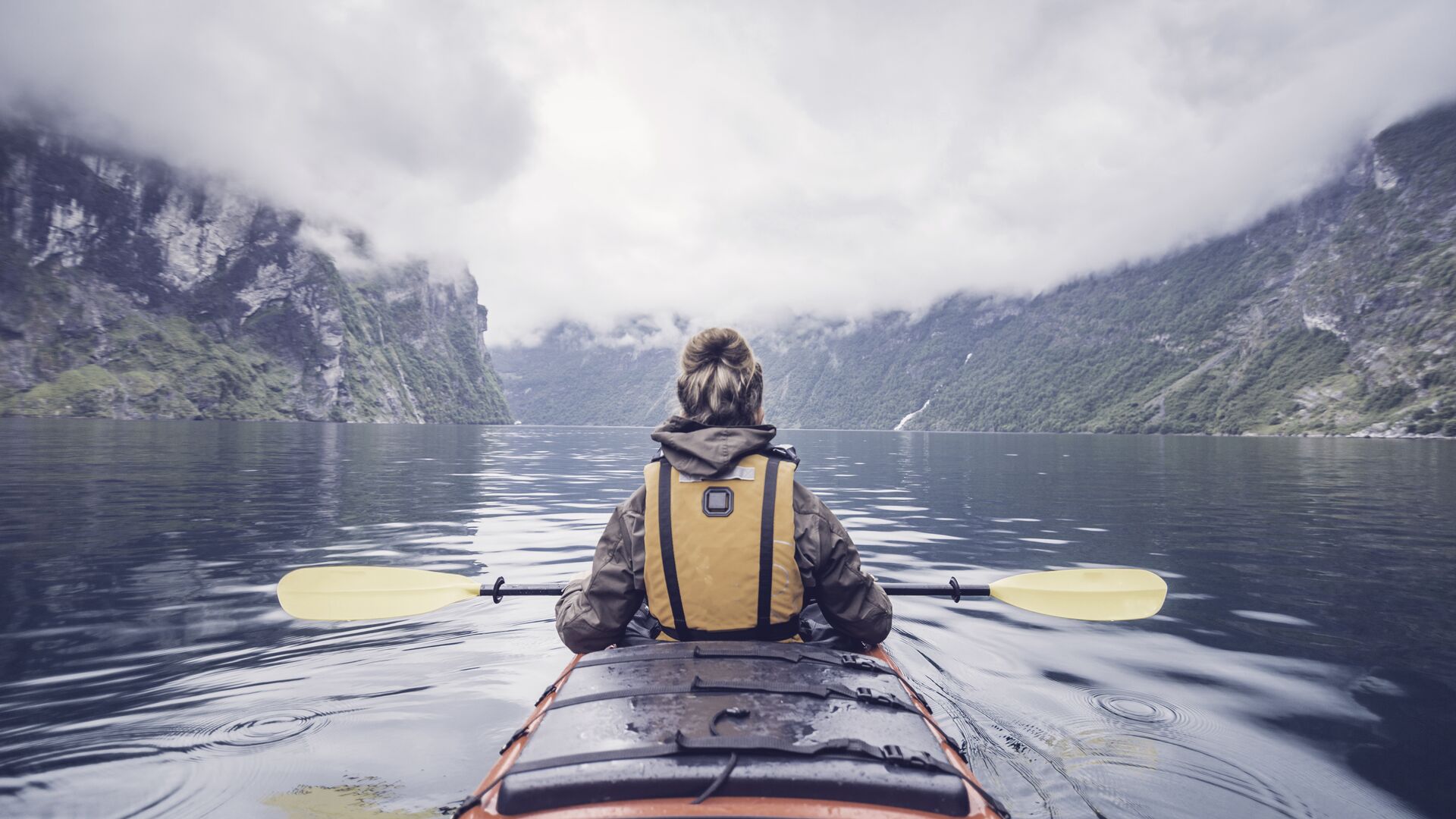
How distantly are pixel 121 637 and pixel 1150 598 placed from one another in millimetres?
11830

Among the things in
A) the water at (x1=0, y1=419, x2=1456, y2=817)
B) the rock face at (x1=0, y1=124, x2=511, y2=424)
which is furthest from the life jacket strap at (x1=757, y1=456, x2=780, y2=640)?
the rock face at (x1=0, y1=124, x2=511, y2=424)

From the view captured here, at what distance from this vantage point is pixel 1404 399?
141375 mm

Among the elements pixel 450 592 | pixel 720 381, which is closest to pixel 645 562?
pixel 720 381

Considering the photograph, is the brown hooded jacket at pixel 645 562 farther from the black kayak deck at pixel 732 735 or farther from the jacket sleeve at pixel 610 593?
the black kayak deck at pixel 732 735

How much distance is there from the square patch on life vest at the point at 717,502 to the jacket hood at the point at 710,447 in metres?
0.12

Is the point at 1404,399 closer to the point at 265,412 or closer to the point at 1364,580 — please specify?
the point at 1364,580

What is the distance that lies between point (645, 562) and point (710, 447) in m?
0.82

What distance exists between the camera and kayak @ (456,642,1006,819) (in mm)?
2477

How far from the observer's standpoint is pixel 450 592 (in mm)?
6848

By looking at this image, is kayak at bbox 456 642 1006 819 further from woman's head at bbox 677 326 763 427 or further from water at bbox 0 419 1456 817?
water at bbox 0 419 1456 817

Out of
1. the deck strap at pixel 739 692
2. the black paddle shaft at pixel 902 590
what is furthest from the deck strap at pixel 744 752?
the black paddle shaft at pixel 902 590

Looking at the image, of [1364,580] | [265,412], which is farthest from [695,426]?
[265,412]

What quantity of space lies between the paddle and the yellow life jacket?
10.2ft

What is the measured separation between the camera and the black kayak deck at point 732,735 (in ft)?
8.19
